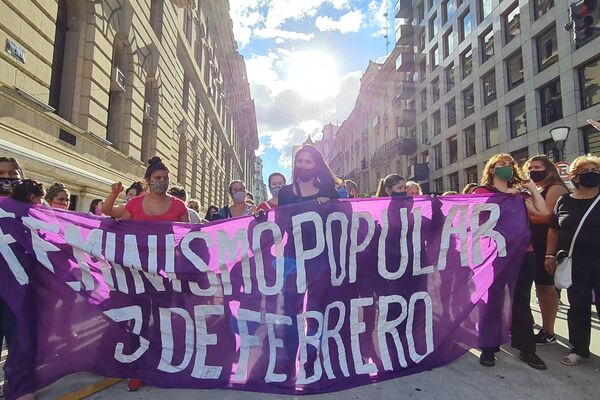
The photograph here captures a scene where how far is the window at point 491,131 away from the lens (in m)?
22.0

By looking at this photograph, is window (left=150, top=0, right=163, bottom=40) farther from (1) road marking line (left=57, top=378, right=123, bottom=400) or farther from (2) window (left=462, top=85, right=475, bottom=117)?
(2) window (left=462, top=85, right=475, bottom=117)

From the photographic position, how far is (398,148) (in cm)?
3444

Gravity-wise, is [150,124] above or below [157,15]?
below

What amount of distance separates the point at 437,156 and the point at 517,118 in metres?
9.48

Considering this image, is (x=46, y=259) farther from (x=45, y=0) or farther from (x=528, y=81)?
(x=528, y=81)

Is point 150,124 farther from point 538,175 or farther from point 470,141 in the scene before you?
point 470,141

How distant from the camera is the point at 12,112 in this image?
701 cm

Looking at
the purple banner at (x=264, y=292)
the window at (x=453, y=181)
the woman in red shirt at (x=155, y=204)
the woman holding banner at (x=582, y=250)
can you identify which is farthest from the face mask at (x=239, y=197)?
the window at (x=453, y=181)

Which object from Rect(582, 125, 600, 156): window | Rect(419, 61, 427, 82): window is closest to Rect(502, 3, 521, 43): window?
Rect(582, 125, 600, 156): window

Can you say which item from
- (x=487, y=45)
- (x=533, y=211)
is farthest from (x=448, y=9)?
(x=533, y=211)

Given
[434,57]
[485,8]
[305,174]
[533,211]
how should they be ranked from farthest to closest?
[434,57] → [485,8] → [305,174] → [533,211]

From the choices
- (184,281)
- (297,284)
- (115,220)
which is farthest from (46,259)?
(297,284)

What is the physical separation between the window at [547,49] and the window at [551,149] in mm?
3664

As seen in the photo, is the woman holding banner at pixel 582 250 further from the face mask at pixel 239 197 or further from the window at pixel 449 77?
the window at pixel 449 77
